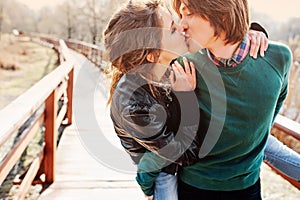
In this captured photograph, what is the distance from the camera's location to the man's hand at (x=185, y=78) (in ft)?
2.99

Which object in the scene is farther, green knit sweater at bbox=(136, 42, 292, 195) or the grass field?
the grass field

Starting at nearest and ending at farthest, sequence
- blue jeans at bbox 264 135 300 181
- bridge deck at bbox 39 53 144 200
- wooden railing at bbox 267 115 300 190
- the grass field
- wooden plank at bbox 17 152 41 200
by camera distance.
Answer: blue jeans at bbox 264 135 300 181 → wooden railing at bbox 267 115 300 190 → wooden plank at bbox 17 152 41 200 → bridge deck at bbox 39 53 144 200 → the grass field

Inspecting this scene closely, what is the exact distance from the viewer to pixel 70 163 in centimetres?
296

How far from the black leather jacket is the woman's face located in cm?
12

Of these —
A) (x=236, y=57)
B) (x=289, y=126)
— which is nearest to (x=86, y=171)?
(x=289, y=126)

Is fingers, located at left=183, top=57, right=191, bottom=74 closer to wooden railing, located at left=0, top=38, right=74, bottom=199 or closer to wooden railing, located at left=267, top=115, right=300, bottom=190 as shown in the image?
wooden railing, located at left=0, top=38, right=74, bottom=199

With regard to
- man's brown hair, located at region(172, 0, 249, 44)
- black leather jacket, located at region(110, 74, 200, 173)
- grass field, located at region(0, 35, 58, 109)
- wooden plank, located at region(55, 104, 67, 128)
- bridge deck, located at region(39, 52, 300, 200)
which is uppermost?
man's brown hair, located at region(172, 0, 249, 44)

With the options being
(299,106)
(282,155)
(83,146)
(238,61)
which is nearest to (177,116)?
(238,61)

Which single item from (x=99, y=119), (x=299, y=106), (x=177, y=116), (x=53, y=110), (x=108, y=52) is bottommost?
(x=99, y=119)

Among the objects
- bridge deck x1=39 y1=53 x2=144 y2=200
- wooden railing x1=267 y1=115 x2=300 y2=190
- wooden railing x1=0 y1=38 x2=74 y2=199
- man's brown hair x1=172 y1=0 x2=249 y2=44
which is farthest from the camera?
bridge deck x1=39 y1=53 x2=144 y2=200

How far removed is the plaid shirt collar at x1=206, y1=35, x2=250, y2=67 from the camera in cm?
90

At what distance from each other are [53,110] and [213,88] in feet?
5.77

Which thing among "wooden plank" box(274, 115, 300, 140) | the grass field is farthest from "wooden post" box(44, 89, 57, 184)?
the grass field

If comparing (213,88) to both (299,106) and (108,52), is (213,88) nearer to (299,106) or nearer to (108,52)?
(108,52)
